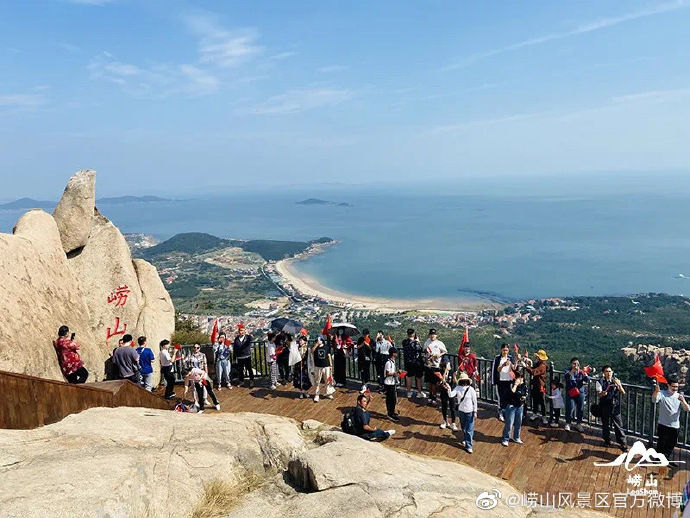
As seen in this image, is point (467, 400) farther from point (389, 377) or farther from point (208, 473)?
point (208, 473)

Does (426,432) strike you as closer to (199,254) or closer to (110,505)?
(110,505)

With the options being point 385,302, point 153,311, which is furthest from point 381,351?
point 385,302

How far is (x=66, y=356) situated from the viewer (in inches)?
414

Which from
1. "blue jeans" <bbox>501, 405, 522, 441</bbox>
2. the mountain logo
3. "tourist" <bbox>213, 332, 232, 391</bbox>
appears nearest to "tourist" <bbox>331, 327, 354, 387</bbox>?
"tourist" <bbox>213, 332, 232, 391</bbox>

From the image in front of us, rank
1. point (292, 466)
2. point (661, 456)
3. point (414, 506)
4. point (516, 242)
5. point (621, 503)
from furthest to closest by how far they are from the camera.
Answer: point (516, 242), point (661, 456), point (621, 503), point (292, 466), point (414, 506)

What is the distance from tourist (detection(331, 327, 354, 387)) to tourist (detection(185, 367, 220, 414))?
3252 millimetres

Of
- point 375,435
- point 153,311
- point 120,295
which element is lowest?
point 375,435

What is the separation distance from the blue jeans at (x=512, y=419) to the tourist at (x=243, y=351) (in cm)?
688

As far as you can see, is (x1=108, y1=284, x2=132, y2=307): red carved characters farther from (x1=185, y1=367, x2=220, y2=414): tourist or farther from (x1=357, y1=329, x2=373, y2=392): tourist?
(x1=357, y1=329, x2=373, y2=392): tourist

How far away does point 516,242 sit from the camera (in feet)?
539

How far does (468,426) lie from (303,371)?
4.81m

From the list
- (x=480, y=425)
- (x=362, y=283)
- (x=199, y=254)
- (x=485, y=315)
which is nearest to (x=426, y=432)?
(x=480, y=425)

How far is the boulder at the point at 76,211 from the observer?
47.9ft

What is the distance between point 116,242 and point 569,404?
43.9 ft
